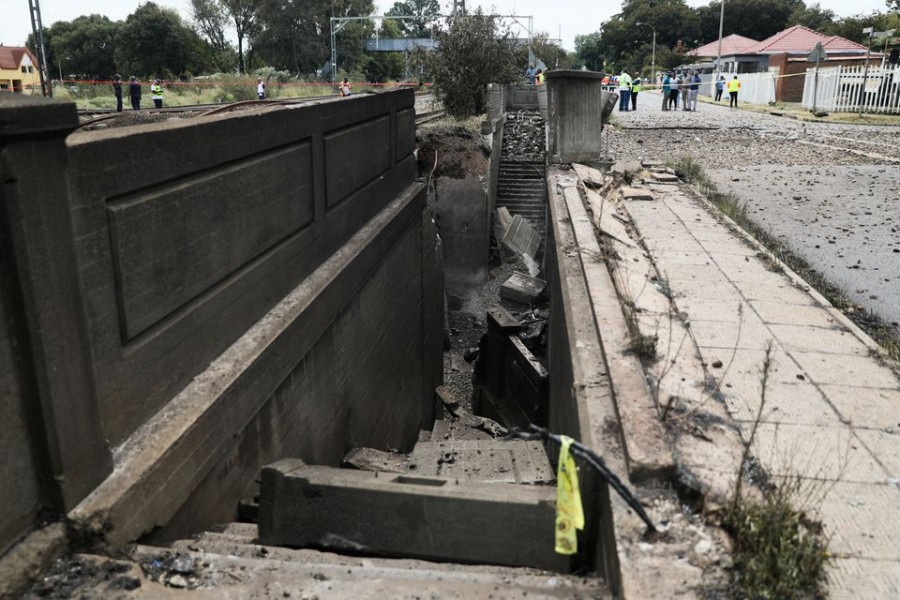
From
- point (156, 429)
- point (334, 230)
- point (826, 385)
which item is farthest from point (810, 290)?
point (156, 429)

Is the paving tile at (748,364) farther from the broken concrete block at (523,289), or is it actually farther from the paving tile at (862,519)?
the broken concrete block at (523,289)

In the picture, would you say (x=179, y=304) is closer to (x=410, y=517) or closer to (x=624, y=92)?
(x=410, y=517)

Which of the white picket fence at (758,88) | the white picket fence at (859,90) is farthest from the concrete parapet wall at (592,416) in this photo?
the white picket fence at (758,88)

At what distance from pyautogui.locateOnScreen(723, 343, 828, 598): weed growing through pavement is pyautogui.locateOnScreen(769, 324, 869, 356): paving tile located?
6.79ft

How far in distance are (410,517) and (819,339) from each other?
3.05 metres

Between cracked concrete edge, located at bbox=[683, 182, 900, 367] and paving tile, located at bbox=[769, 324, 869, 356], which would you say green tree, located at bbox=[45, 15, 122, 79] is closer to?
cracked concrete edge, located at bbox=[683, 182, 900, 367]

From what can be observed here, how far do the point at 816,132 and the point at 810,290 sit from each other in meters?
17.4

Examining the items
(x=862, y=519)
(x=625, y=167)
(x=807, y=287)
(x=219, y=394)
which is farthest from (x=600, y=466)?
(x=625, y=167)

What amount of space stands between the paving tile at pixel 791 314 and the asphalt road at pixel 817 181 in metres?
0.91

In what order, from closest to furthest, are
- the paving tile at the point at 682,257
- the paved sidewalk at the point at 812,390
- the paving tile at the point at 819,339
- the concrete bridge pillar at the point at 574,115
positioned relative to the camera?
the paved sidewalk at the point at 812,390
the paving tile at the point at 819,339
the paving tile at the point at 682,257
the concrete bridge pillar at the point at 574,115

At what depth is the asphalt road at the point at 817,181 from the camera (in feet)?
24.1

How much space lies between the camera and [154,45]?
194 feet

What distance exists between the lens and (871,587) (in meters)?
2.51

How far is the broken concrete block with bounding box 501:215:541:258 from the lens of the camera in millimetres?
13391
